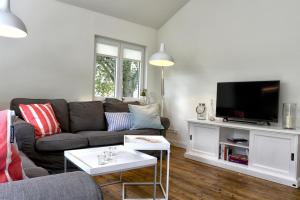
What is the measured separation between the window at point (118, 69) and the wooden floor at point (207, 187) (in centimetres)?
187

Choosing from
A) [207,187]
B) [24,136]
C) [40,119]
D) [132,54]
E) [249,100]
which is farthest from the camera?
[132,54]

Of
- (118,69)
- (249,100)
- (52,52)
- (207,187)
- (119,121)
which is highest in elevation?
(52,52)

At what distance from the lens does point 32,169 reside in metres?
1.35

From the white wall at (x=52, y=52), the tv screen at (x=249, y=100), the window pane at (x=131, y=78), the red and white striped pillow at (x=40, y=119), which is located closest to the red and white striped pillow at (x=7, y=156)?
the red and white striped pillow at (x=40, y=119)

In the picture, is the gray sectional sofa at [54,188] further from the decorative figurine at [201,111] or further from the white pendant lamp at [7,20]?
the decorative figurine at [201,111]

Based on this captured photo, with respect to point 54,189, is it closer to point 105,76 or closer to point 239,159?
point 239,159

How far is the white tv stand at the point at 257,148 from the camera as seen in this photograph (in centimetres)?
261

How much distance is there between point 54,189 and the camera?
64cm

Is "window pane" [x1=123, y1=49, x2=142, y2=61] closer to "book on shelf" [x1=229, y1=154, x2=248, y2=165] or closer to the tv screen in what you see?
the tv screen

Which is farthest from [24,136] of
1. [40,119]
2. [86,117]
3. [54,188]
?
[54,188]

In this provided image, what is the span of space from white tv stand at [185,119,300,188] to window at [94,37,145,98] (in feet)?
5.20

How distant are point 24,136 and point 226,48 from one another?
10.3 ft

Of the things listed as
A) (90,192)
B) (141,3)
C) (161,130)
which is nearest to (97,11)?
(141,3)

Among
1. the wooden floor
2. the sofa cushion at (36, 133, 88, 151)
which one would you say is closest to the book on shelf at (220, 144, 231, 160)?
the wooden floor
